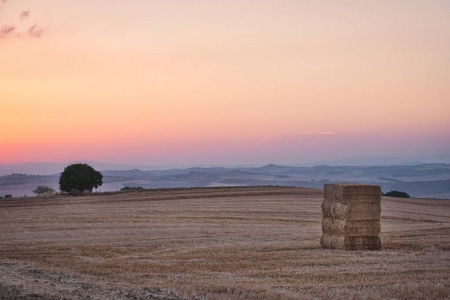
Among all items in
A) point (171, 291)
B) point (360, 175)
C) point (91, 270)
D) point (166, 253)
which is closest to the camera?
point (171, 291)

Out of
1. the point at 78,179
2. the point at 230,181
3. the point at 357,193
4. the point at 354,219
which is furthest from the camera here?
the point at 230,181

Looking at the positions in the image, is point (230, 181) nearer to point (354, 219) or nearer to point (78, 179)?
point (78, 179)

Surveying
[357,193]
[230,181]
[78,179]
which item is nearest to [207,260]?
[357,193]

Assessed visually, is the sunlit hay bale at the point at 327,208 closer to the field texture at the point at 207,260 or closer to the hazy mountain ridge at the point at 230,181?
the field texture at the point at 207,260

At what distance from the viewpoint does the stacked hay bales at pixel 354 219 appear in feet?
57.8

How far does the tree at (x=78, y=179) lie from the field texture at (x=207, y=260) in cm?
2714

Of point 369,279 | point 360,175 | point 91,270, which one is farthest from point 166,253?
point 360,175

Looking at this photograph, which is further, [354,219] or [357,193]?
[357,193]

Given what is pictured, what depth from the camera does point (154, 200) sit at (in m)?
43.9

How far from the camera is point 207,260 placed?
49.2 ft

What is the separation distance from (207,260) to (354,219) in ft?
18.0

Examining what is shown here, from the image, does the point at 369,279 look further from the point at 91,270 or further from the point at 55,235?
the point at 55,235

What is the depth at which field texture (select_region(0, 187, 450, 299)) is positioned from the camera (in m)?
10.7

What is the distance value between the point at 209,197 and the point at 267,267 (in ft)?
103
